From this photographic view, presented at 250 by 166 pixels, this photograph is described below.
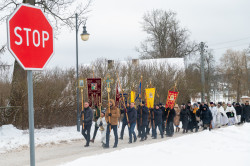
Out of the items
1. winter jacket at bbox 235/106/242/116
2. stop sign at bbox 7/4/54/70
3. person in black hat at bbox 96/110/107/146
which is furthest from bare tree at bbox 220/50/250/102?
stop sign at bbox 7/4/54/70

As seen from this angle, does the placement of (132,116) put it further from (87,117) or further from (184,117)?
(184,117)

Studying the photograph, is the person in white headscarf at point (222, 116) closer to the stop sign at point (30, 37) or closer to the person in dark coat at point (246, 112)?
the person in dark coat at point (246, 112)

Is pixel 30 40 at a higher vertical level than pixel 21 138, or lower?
higher

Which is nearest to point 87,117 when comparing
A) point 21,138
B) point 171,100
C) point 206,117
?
point 21,138

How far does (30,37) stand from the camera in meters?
3.09

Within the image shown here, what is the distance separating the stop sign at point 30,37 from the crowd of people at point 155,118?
9.53 metres

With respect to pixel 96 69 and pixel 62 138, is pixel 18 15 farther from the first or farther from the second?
pixel 96 69

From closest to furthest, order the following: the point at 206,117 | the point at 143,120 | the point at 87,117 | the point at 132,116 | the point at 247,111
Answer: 1. the point at 87,117
2. the point at 132,116
3. the point at 143,120
4. the point at 206,117
5. the point at 247,111

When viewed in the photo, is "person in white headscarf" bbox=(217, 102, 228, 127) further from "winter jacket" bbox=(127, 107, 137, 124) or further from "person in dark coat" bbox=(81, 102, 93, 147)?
"person in dark coat" bbox=(81, 102, 93, 147)

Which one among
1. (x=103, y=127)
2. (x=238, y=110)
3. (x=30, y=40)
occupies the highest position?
(x=30, y=40)

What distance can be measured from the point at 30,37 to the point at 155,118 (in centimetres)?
1353

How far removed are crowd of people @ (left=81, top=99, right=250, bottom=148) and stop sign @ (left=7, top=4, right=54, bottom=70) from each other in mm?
9534

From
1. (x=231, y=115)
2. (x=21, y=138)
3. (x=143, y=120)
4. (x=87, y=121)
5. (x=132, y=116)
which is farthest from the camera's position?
(x=231, y=115)

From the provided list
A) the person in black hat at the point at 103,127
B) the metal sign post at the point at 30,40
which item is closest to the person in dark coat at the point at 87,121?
the person in black hat at the point at 103,127
